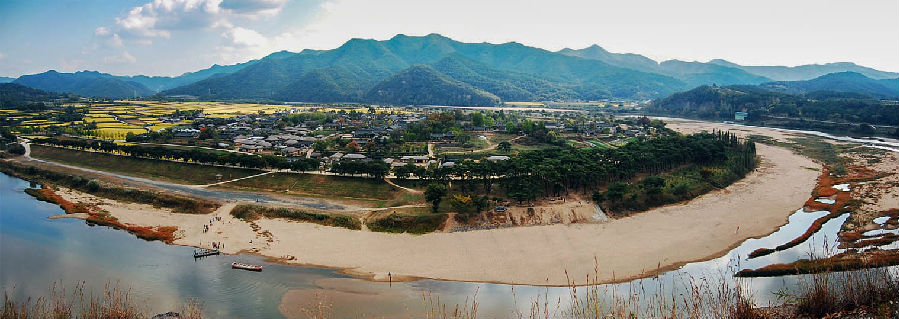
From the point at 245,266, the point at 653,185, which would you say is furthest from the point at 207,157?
the point at 653,185

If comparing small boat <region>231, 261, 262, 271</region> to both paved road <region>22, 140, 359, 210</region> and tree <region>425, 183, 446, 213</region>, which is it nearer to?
paved road <region>22, 140, 359, 210</region>

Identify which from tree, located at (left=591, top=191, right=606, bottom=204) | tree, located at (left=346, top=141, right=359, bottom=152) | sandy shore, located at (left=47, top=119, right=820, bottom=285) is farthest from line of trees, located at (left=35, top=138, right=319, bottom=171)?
tree, located at (left=591, top=191, right=606, bottom=204)

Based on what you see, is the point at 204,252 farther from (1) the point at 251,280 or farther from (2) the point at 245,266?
(1) the point at 251,280

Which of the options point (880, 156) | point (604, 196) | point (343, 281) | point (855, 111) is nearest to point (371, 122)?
point (604, 196)

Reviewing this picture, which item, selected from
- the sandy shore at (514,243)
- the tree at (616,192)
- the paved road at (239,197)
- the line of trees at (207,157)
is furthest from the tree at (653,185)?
the line of trees at (207,157)

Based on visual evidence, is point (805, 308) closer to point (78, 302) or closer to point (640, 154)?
point (78, 302)
